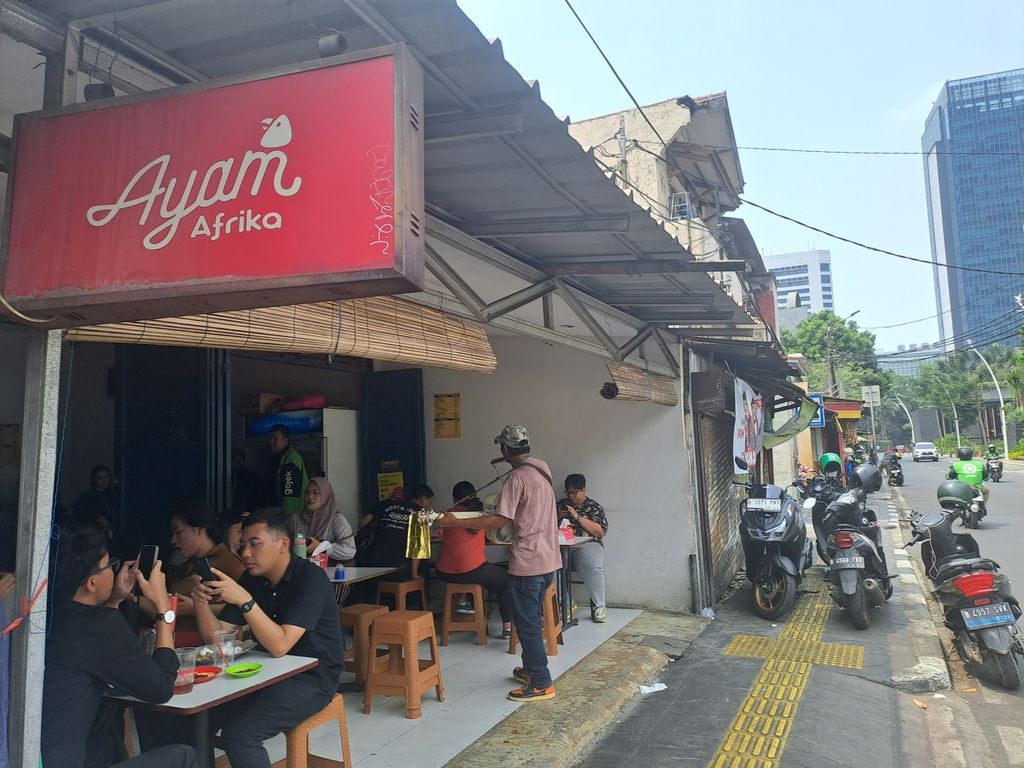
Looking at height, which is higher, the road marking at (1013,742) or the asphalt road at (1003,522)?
the asphalt road at (1003,522)

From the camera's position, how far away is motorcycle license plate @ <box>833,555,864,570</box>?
6.32 metres

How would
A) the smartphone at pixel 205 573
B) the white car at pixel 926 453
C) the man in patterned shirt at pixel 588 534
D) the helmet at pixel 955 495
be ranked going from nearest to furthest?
the smartphone at pixel 205 573
the man in patterned shirt at pixel 588 534
the helmet at pixel 955 495
the white car at pixel 926 453

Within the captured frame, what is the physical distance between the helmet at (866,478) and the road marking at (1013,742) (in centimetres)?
481

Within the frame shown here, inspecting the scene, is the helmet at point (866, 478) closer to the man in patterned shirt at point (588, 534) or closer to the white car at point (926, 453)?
the man in patterned shirt at point (588, 534)

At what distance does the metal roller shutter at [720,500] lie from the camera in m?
7.89

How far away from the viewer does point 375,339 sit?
3.31 metres

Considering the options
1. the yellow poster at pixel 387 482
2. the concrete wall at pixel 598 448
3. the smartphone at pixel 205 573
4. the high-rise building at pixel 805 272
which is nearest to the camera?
the smartphone at pixel 205 573

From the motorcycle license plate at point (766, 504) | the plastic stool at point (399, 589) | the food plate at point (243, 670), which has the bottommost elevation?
the plastic stool at point (399, 589)

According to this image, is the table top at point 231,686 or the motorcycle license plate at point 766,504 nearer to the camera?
the table top at point 231,686

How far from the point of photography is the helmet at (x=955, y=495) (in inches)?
352

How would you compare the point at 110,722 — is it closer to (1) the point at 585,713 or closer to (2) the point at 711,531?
(1) the point at 585,713

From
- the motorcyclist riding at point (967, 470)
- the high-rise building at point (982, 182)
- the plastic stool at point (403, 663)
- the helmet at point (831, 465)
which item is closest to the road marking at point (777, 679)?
the plastic stool at point (403, 663)

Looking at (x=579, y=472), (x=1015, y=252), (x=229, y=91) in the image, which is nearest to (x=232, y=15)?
(x=229, y=91)

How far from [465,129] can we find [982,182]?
123837mm
